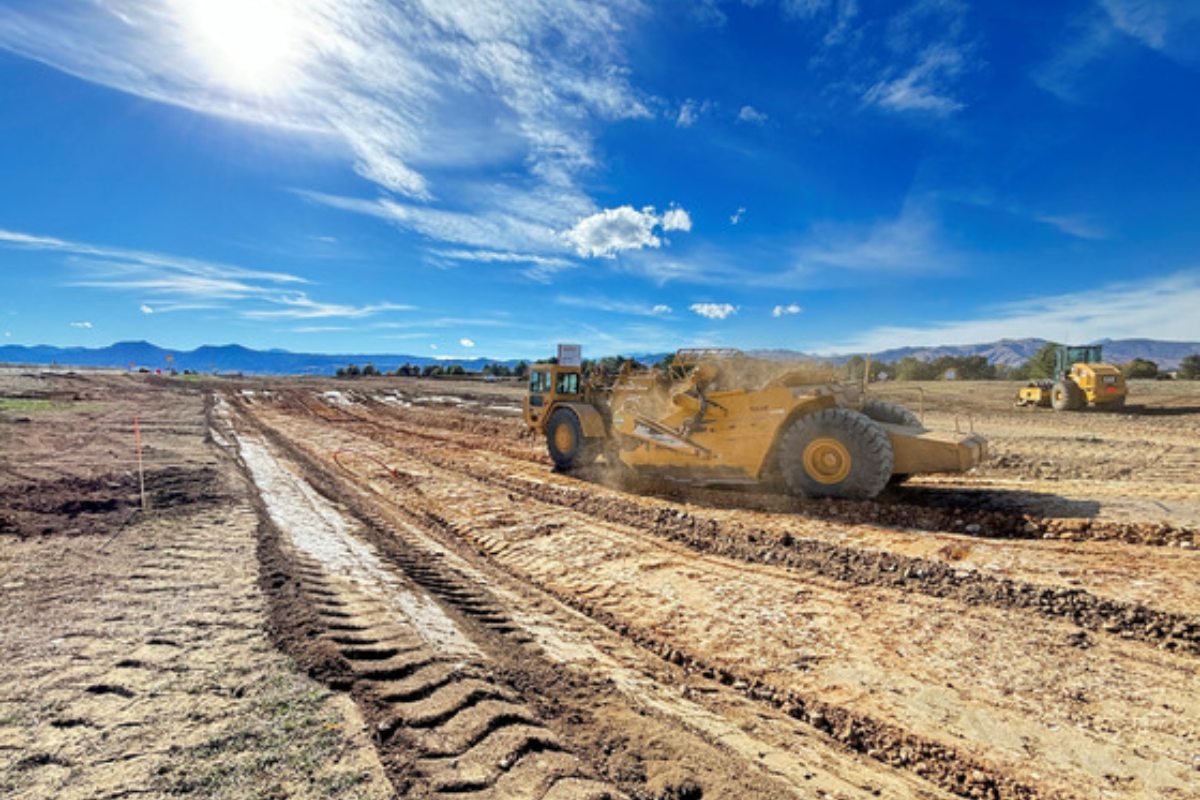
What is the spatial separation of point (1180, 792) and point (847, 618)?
77.0 inches

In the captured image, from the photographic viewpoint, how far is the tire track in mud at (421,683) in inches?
91.7

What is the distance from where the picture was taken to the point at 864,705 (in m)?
3.30

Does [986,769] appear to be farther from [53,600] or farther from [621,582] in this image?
[53,600]

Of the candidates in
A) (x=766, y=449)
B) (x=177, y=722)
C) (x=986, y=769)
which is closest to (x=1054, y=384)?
(x=766, y=449)

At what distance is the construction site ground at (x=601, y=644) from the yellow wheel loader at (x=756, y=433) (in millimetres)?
486

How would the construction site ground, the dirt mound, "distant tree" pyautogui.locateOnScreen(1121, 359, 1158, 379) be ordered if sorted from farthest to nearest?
"distant tree" pyautogui.locateOnScreen(1121, 359, 1158, 379)
the dirt mound
the construction site ground

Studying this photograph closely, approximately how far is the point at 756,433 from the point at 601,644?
4730mm

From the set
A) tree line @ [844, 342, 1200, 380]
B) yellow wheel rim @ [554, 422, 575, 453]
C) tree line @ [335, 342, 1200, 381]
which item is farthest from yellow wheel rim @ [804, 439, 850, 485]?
tree line @ [844, 342, 1200, 380]

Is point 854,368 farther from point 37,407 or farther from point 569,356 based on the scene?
point 37,407

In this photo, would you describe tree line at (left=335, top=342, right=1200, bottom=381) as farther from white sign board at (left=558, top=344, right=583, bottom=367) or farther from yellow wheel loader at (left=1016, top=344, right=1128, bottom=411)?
white sign board at (left=558, top=344, right=583, bottom=367)

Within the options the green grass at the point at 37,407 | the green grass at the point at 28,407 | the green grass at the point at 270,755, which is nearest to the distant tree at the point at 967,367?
the green grass at the point at 270,755

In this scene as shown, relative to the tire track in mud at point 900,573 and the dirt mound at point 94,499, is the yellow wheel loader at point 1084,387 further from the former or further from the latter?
the dirt mound at point 94,499

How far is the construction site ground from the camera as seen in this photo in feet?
8.09

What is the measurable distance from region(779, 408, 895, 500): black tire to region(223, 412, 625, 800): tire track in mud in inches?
187
